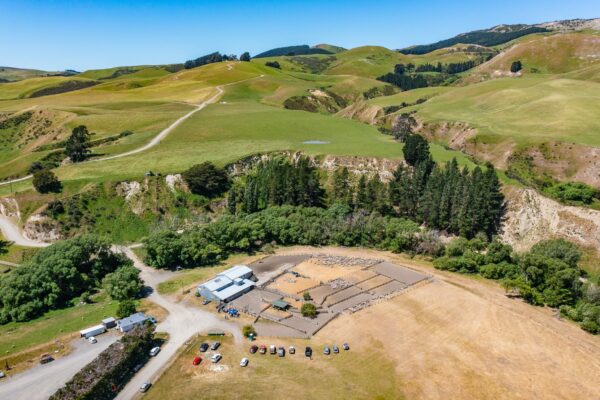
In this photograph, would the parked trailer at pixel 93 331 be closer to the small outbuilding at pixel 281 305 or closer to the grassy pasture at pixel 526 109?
the small outbuilding at pixel 281 305

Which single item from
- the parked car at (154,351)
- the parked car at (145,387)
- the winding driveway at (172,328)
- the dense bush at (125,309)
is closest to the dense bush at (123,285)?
the winding driveway at (172,328)

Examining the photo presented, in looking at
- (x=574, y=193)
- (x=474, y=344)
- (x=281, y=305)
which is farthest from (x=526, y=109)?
(x=281, y=305)

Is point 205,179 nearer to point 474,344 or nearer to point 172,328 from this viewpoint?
point 172,328

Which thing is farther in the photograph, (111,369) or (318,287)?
(318,287)

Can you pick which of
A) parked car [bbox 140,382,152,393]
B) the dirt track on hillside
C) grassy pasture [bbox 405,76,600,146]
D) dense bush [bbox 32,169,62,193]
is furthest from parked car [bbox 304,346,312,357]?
grassy pasture [bbox 405,76,600,146]

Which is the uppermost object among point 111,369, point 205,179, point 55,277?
point 205,179

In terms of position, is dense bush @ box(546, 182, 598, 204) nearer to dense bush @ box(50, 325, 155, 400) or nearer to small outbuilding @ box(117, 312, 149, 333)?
small outbuilding @ box(117, 312, 149, 333)
